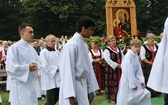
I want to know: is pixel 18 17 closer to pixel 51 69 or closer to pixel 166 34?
pixel 51 69

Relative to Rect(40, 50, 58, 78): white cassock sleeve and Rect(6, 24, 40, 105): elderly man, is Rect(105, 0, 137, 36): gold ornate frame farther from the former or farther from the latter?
Rect(6, 24, 40, 105): elderly man

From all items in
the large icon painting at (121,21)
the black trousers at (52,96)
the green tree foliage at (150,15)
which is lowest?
the black trousers at (52,96)

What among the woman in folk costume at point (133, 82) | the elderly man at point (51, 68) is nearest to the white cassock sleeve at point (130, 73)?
the woman in folk costume at point (133, 82)

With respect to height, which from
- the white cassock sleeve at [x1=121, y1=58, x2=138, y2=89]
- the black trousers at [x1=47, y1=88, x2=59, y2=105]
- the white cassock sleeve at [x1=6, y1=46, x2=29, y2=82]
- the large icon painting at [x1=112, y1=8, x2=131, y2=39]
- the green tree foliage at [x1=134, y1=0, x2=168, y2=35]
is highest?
the green tree foliage at [x1=134, y1=0, x2=168, y2=35]

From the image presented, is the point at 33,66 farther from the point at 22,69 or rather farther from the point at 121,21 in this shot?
the point at 121,21

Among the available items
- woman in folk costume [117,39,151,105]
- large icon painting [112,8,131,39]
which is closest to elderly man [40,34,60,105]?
woman in folk costume [117,39,151,105]

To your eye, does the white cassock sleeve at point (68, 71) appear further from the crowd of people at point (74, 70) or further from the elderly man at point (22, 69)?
the elderly man at point (22, 69)

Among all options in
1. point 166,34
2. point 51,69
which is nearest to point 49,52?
point 51,69

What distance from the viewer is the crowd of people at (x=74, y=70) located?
499cm

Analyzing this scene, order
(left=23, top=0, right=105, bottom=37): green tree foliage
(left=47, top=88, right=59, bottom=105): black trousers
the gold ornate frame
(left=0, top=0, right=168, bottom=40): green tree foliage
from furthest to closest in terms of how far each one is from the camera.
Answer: (left=0, top=0, right=168, bottom=40): green tree foliage < (left=23, top=0, right=105, bottom=37): green tree foliage < the gold ornate frame < (left=47, top=88, right=59, bottom=105): black trousers

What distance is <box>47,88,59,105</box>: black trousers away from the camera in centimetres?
→ 805

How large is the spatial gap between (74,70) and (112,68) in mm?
5159

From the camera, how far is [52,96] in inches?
324

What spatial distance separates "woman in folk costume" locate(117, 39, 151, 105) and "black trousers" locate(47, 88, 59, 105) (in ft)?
5.13
